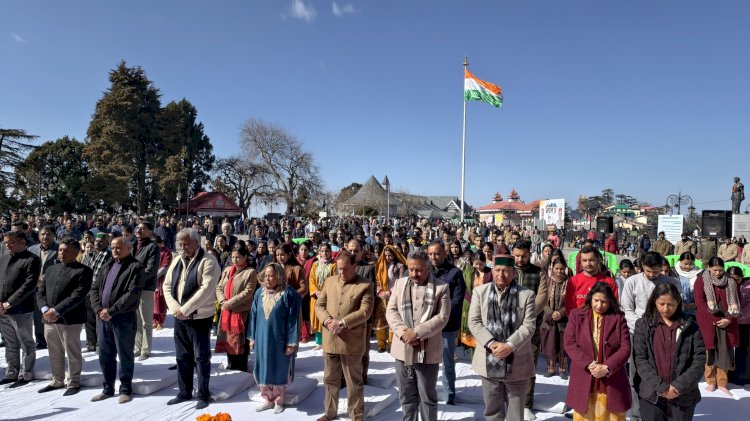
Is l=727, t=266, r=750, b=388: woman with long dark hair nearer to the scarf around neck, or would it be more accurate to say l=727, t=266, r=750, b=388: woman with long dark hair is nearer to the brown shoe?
the scarf around neck

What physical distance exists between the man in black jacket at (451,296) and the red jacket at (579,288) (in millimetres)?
1242

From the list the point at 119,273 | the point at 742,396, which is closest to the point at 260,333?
the point at 119,273

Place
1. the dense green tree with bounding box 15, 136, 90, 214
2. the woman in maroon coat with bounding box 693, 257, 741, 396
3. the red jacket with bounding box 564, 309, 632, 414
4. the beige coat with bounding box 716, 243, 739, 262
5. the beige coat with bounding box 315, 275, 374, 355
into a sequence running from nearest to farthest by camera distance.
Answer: the red jacket with bounding box 564, 309, 632, 414
the beige coat with bounding box 315, 275, 374, 355
the woman in maroon coat with bounding box 693, 257, 741, 396
the beige coat with bounding box 716, 243, 739, 262
the dense green tree with bounding box 15, 136, 90, 214

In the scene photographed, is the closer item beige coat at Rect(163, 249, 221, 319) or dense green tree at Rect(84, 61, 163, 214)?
beige coat at Rect(163, 249, 221, 319)

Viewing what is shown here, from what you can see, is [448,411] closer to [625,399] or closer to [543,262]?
[625,399]

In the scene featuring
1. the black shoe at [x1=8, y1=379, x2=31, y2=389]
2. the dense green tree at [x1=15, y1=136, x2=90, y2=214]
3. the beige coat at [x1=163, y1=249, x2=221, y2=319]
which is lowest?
the black shoe at [x1=8, y1=379, x2=31, y2=389]

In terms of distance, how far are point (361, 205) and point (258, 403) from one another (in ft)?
143

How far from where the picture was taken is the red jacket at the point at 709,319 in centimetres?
507

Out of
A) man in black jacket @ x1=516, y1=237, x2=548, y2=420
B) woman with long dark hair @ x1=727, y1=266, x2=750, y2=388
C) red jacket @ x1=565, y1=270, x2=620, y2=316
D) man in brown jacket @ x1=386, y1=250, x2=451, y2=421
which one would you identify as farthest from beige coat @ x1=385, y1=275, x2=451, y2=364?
woman with long dark hair @ x1=727, y1=266, x2=750, y2=388

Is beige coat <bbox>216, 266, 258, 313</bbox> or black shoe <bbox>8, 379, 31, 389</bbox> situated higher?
beige coat <bbox>216, 266, 258, 313</bbox>

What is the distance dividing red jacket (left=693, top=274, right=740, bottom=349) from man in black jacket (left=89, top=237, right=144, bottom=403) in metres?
6.60

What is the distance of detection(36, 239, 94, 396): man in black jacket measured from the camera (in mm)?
4602

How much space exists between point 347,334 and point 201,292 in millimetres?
1610

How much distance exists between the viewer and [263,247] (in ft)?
26.0
